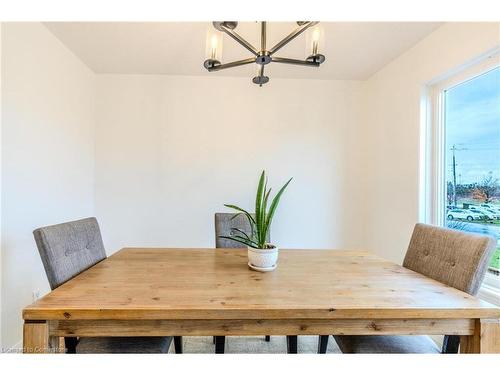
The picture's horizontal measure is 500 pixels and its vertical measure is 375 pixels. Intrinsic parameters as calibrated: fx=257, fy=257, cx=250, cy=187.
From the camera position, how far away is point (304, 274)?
1279 mm

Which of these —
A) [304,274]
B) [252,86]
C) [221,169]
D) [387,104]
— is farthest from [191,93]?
[304,274]

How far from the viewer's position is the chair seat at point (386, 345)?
1.12 meters

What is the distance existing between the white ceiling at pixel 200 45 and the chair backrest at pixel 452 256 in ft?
5.08

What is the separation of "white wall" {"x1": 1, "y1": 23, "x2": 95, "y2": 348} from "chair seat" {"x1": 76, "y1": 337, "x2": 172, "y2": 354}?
1.01 m

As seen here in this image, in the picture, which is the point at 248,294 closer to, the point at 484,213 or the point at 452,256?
the point at 452,256

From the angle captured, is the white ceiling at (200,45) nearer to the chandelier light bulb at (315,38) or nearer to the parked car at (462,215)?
the chandelier light bulb at (315,38)

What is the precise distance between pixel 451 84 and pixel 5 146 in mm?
3138

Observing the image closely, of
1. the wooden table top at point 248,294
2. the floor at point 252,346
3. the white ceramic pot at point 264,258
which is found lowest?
the floor at point 252,346

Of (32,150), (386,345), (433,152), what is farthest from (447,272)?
(32,150)

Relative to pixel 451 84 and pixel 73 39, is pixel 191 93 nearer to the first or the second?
pixel 73 39

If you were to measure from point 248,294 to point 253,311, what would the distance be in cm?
12

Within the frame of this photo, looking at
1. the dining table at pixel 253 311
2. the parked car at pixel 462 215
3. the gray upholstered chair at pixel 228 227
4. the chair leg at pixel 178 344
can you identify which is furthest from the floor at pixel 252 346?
the parked car at pixel 462 215

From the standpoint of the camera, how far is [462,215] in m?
1.88
